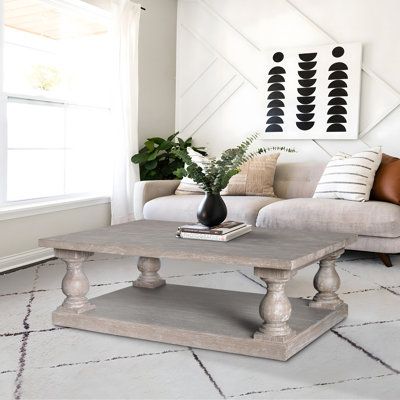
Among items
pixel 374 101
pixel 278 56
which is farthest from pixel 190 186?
pixel 374 101

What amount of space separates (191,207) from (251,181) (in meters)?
0.66

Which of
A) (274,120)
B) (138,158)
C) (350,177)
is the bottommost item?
(350,177)

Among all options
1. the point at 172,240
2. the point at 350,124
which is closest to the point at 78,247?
the point at 172,240

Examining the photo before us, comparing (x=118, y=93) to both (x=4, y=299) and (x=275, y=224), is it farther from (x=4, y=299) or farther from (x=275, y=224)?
(x=4, y=299)

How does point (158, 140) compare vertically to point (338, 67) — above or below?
below

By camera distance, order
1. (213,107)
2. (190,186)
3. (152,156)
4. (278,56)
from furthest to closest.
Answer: (213,107) < (278,56) < (152,156) < (190,186)

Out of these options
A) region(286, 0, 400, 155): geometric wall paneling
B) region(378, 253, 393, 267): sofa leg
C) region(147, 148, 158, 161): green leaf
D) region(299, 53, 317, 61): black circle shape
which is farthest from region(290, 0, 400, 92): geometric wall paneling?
region(147, 148, 158, 161): green leaf

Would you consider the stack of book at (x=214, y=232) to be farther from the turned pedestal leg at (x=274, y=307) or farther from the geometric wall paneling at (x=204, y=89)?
the geometric wall paneling at (x=204, y=89)

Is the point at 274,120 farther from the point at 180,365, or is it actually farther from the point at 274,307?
the point at 180,365

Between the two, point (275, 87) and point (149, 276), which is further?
point (275, 87)

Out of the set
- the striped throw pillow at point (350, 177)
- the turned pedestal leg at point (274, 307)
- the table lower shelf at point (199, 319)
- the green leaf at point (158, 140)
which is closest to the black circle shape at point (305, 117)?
the striped throw pillow at point (350, 177)

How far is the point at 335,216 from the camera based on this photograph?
418 centimetres

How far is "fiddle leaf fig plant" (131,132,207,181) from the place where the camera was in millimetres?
5332

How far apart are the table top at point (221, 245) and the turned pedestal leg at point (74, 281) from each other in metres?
0.07
